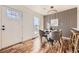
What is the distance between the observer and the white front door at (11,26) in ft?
6.22

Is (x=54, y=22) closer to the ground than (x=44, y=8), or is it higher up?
closer to the ground

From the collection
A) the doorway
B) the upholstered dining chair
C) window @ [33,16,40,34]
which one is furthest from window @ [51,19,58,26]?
the doorway

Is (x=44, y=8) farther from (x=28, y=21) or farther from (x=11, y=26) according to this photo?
(x=11, y=26)

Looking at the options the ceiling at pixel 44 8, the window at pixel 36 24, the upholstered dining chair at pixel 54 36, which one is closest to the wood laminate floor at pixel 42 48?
the upholstered dining chair at pixel 54 36

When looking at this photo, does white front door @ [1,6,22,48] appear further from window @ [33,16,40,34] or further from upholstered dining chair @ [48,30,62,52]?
upholstered dining chair @ [48,30,62,52]

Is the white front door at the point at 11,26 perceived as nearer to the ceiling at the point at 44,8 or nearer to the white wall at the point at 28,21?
the white wall at the point at 28,21

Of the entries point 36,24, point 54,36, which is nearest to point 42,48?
point 54,36

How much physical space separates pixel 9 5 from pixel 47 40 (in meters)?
0.95

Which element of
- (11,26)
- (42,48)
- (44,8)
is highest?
(44,8)

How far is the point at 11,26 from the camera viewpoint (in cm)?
197

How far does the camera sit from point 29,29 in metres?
2.13

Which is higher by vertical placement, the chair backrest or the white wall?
the white wall

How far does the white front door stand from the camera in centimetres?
190
